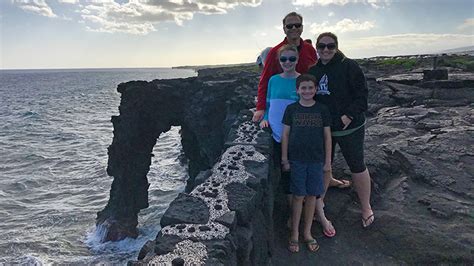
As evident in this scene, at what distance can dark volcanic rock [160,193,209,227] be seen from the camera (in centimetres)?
470

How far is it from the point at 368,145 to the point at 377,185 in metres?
2.06

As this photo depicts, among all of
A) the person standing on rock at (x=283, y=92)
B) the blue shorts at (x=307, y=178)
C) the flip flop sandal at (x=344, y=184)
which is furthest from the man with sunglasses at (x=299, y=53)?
the flip flop sandal at (x=344, y=184)

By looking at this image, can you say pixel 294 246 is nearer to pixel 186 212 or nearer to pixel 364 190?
pixel 364 190

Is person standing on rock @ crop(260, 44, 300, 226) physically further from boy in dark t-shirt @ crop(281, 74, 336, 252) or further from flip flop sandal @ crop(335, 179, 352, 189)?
flip flop sandal @ crop(335, 179, 352, 189)

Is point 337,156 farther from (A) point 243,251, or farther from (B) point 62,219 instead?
(B) point 62,219

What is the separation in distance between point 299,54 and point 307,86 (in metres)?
1.19

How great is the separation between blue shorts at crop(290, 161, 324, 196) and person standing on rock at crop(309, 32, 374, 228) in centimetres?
72

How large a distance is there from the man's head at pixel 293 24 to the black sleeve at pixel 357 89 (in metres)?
1.05

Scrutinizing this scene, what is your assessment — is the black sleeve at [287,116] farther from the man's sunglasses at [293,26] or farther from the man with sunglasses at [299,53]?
the man's sunglasses at [293,26]

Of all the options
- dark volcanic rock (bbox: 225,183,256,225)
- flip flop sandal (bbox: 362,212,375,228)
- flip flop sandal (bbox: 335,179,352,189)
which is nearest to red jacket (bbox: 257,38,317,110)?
dark volcanic rock (bbox: 225,183,256,225)

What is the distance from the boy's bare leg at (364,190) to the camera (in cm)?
622

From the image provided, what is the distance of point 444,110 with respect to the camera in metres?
12.7

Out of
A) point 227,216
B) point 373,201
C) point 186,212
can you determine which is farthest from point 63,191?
point 227,216

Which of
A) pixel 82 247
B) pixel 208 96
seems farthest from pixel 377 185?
pixel 82 247
